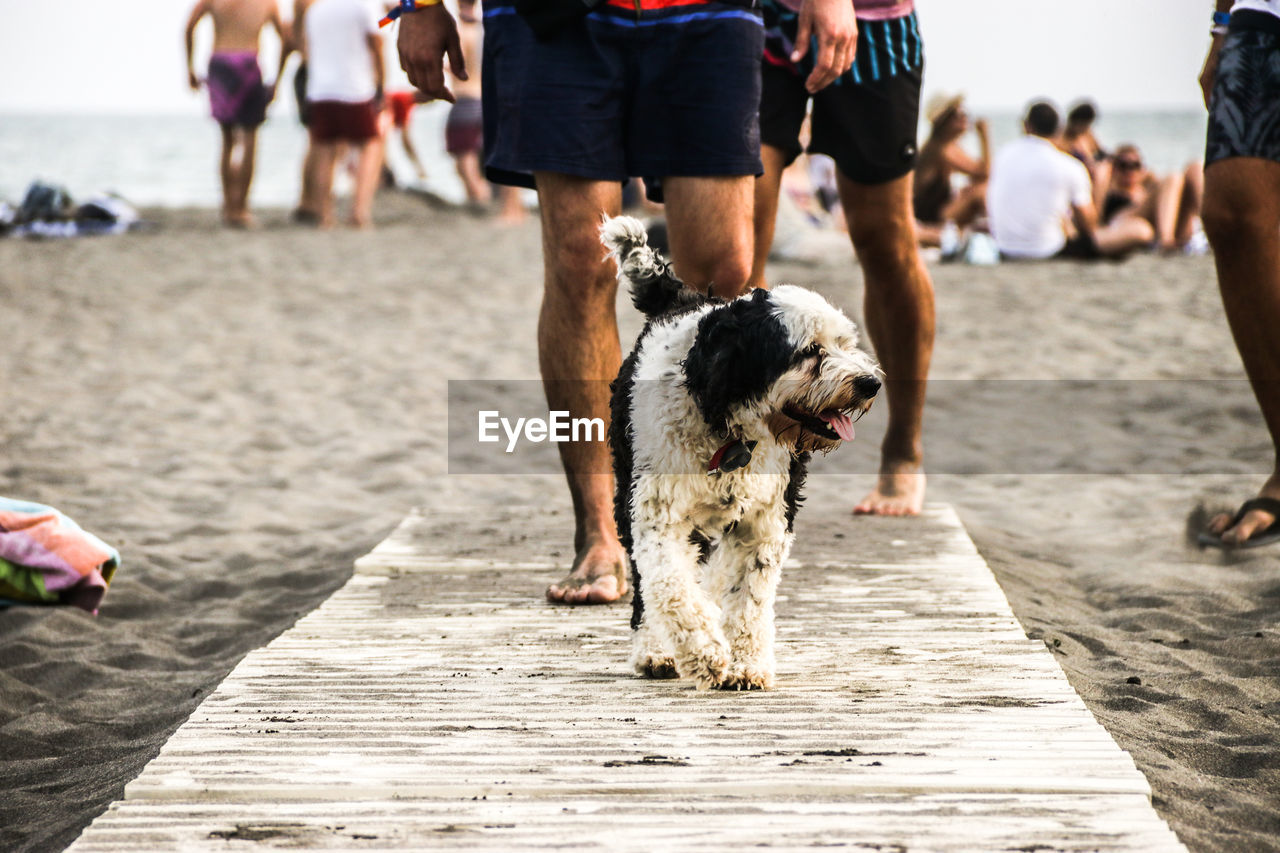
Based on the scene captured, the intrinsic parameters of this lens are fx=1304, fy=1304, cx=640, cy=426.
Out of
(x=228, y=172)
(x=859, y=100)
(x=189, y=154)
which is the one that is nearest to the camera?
(x=859, y=100)

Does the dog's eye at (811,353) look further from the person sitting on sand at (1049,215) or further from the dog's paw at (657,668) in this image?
the person sitting on sand at (1049,215)

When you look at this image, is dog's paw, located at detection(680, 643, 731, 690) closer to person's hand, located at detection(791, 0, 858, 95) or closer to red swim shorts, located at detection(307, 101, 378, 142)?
person's hand, located at detection(791, 0, 858, 95)

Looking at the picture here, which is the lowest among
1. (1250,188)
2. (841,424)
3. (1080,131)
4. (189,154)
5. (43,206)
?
(189,154)

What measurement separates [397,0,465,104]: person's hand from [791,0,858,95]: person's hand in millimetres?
976

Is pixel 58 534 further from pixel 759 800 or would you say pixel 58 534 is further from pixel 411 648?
pixel 759 800

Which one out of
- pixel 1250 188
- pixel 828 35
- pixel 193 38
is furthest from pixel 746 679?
pixel 193 38

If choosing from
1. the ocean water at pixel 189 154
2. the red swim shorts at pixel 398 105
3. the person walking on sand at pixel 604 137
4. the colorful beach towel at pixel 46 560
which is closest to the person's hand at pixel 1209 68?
the person walking on sand at pixel 604 137

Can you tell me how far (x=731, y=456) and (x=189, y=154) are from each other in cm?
5894

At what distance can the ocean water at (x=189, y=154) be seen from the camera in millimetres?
36125

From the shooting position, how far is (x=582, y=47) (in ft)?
11.4

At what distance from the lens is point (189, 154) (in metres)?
56.9

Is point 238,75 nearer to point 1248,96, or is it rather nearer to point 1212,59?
point 1212,59

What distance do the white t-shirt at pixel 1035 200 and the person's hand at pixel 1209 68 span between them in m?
7.59

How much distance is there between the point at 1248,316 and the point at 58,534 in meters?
3.86
